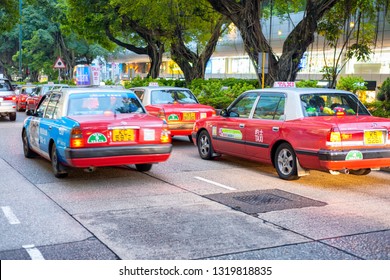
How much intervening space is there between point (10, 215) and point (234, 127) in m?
4.67

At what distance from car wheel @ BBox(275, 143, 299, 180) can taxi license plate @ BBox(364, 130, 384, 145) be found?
1.10 meters

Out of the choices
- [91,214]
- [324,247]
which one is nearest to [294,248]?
[324,247]

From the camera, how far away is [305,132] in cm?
801

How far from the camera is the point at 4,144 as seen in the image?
13273mm

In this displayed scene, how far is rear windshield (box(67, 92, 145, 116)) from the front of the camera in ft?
28.4

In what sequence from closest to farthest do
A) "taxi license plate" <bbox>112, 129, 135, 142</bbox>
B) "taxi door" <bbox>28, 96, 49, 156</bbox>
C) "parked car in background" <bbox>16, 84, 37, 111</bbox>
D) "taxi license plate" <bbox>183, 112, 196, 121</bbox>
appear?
"taxi license plate" <bbox>112, 129, 135, 142</bbox>
"taxi door" <bbox>28, 96, 49, 156</bbox>
"taxi license plate" <bbox>183, 112, 196, 121</bbox>
"parked car in background" <bbox>16, 84, 37, 111</bbox>

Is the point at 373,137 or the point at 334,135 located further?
the point at 373,137

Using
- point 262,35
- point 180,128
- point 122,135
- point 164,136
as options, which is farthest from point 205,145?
point 262,35

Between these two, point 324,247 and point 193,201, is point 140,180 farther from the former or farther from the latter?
point 324,247

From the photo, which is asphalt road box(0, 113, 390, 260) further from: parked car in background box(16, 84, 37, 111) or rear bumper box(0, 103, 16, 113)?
parked car in background box(16, 84, 37, 111)

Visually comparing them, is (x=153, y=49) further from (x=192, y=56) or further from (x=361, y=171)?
(x=361, y=171)

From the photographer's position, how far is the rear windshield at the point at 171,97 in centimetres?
1354

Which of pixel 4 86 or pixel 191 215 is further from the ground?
pixel 4 86

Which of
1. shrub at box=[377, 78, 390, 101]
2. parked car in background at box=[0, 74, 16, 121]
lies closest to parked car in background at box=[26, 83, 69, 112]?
parked car in background at box=[0, 74, 16, 121]
